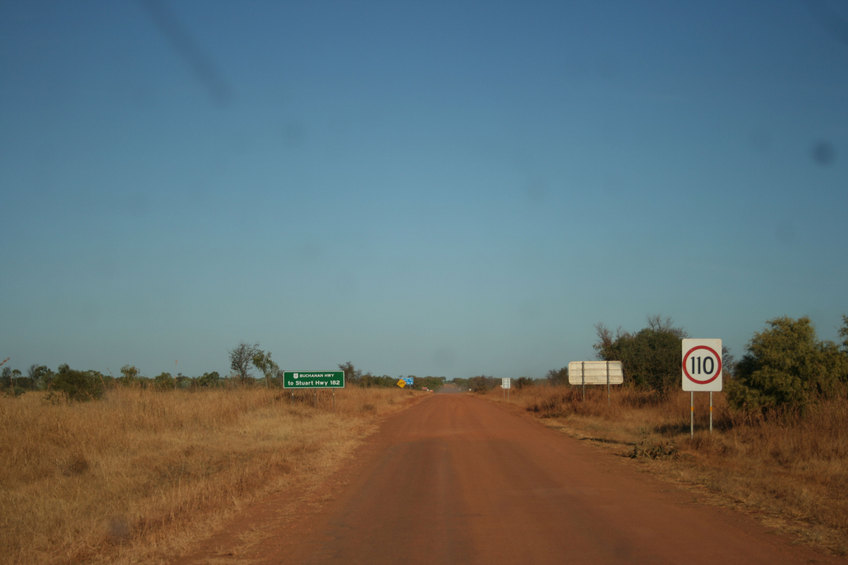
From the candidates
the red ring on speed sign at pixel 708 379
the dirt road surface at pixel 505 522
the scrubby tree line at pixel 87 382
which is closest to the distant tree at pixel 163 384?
the scrubby tree line at pixel 87 382

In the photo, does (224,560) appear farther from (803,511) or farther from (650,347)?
(650,347)

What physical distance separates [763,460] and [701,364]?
2933mm

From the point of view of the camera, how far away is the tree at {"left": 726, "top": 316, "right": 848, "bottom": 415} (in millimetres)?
16047

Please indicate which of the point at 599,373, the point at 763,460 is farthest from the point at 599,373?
the point at 763,460

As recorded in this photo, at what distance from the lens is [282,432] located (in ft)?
71.8

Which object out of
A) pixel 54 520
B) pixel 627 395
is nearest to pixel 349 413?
pixel 627 395

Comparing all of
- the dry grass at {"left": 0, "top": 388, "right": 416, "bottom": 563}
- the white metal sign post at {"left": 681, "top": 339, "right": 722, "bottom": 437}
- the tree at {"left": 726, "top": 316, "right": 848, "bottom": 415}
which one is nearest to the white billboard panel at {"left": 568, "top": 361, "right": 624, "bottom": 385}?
the dry grass at {"left": 0, "top": 388, "right": 416, "bottom": 563}

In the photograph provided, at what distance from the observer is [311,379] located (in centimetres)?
3172

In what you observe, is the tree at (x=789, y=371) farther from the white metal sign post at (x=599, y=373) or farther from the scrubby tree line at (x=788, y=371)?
the white metal sign post at (x=599, y=373)

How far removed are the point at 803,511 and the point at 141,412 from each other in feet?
58.5

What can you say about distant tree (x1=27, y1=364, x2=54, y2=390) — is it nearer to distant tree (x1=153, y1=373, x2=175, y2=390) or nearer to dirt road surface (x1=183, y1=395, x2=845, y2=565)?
distant tree (x1=153, y1=373, x2=175, y2=390)

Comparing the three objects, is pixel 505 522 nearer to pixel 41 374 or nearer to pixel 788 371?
pixel 788 371

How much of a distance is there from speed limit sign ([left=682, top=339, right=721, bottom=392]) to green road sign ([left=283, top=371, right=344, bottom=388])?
64.7ft

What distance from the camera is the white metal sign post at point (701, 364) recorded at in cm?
1590
